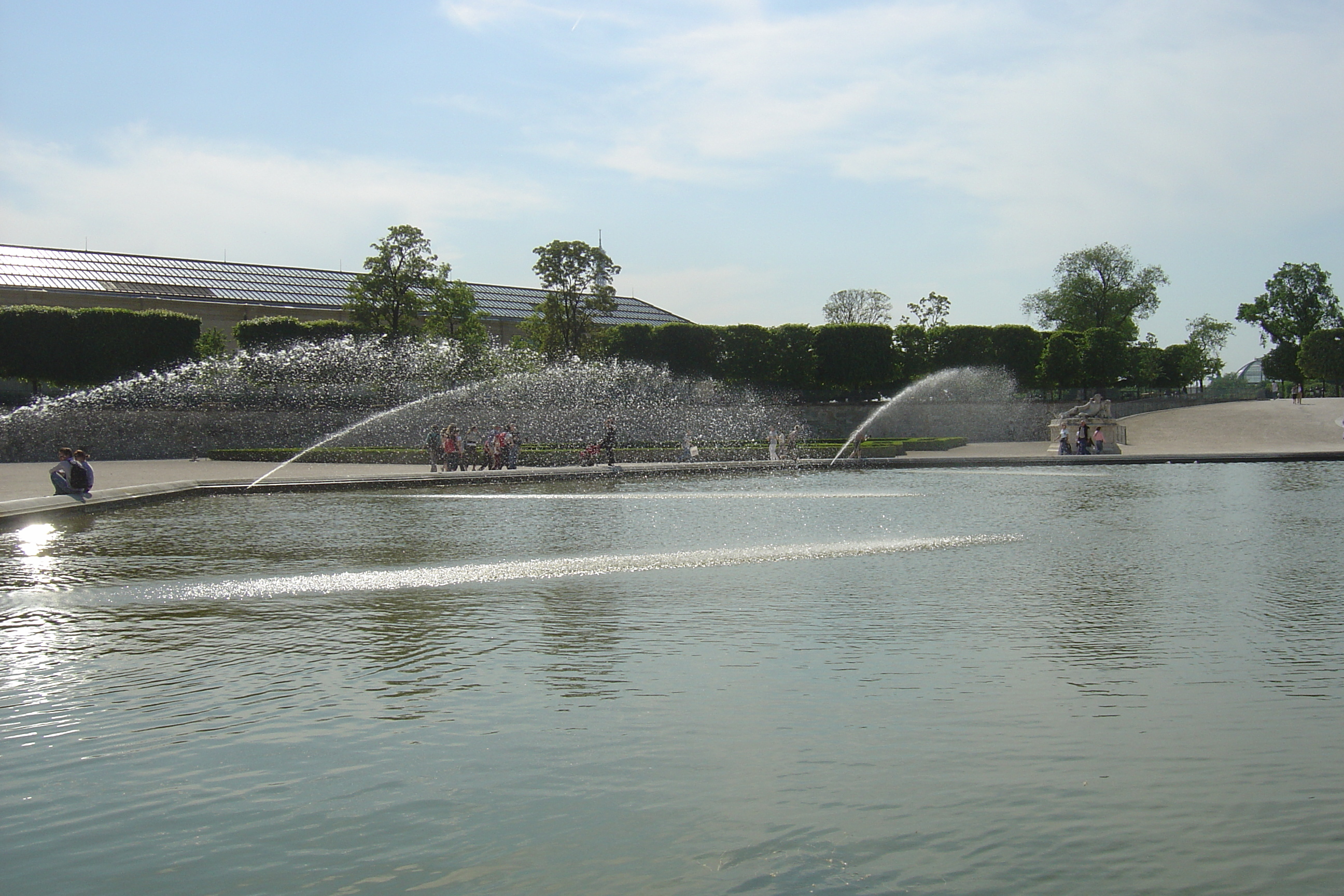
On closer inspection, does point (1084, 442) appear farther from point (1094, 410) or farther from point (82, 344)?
point (82, 344)

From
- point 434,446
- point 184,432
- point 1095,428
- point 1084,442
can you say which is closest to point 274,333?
point 184,432

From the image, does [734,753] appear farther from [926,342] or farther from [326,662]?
[926,342]

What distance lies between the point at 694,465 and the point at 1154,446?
24070 mm

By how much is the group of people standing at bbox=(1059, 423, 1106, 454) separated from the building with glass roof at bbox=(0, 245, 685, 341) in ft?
93.3

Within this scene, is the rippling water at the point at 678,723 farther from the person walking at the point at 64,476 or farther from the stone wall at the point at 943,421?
the stone wall at the point at 943,421

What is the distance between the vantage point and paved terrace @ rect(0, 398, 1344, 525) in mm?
22094

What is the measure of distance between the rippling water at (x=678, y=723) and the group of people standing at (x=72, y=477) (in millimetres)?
7914

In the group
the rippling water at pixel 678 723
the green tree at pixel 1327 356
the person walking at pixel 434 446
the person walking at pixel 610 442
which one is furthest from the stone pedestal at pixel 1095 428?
the green tree at pixel 1327 356

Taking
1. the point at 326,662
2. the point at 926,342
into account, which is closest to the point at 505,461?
the point at 326,662

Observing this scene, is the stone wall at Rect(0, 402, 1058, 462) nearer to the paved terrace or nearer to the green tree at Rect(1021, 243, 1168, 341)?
the paved terrace

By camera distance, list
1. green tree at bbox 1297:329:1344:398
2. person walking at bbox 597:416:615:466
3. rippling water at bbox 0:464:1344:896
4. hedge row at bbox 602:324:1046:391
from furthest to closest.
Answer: green tree at bbox 1297:329:1344:398, hedge row at bbox 602:324:1046:391, person walking at bbox 597:416:615:466, rippling water at bbox 0:464:1344:896

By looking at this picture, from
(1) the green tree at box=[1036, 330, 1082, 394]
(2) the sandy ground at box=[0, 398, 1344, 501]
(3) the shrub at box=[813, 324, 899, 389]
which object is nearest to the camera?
(2) the sandy ground at box=[0, 398, 1344, 501]

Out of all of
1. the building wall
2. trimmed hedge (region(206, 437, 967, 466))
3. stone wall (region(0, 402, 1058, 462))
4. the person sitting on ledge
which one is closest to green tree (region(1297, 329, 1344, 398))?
trimmed hedge (region(206, 437, 967, 466))

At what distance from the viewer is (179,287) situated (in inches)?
2788
